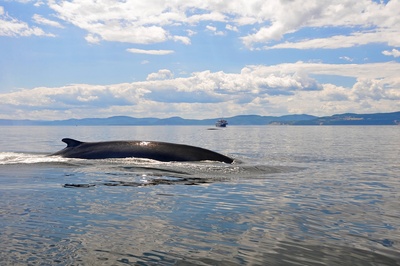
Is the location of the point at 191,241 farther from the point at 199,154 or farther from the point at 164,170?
the point at 199,154

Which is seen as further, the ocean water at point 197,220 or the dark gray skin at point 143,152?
the dark gray skin at point 143,152

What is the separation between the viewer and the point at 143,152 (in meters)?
21.4

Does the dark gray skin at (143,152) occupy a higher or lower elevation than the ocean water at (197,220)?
higher

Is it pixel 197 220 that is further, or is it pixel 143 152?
pixel 143 152

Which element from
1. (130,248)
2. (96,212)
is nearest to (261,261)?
(130,248)

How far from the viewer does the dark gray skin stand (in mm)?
21250

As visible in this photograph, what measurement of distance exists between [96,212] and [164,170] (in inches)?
341

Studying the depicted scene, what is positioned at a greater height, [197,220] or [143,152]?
[143,152]

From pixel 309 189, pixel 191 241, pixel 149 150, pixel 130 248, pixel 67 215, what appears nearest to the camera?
pixel 130 248

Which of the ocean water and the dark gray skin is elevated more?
the dark gray skin

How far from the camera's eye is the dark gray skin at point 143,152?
21.2 metres

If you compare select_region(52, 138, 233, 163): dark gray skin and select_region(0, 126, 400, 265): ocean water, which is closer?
select_region(0, 126, 400, 265): ocean water

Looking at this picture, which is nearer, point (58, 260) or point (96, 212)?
point (58, 260)

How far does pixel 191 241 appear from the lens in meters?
6.81
